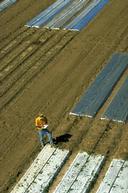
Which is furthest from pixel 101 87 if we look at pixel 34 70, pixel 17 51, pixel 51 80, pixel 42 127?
pixel 17 51

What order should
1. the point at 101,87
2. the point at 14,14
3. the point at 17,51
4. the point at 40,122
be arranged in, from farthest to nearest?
1. the point at 14,14
2. the point at 17,51
3. the point at 101,87
4. the point at 40,122

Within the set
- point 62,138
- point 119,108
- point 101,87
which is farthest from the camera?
point 101,87

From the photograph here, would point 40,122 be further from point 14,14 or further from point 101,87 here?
point 14,14

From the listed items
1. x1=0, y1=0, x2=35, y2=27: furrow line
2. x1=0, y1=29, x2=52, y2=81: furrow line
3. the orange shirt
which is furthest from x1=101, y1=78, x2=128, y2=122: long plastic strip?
x1=0, y1=0, x2=35, y2=27: furrow line

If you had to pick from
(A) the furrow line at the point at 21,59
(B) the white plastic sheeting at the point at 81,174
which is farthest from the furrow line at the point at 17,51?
(B) the white plastic sheeting at the point at 81,174

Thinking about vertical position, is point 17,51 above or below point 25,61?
above

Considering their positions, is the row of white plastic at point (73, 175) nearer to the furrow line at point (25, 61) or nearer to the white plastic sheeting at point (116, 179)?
the white plastic sheeting at point (116, 179)

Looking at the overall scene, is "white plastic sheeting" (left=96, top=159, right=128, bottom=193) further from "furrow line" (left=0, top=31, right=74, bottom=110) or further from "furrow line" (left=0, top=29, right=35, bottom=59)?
"furrow line" (left=0, top=29, right=35, bottom=59)
